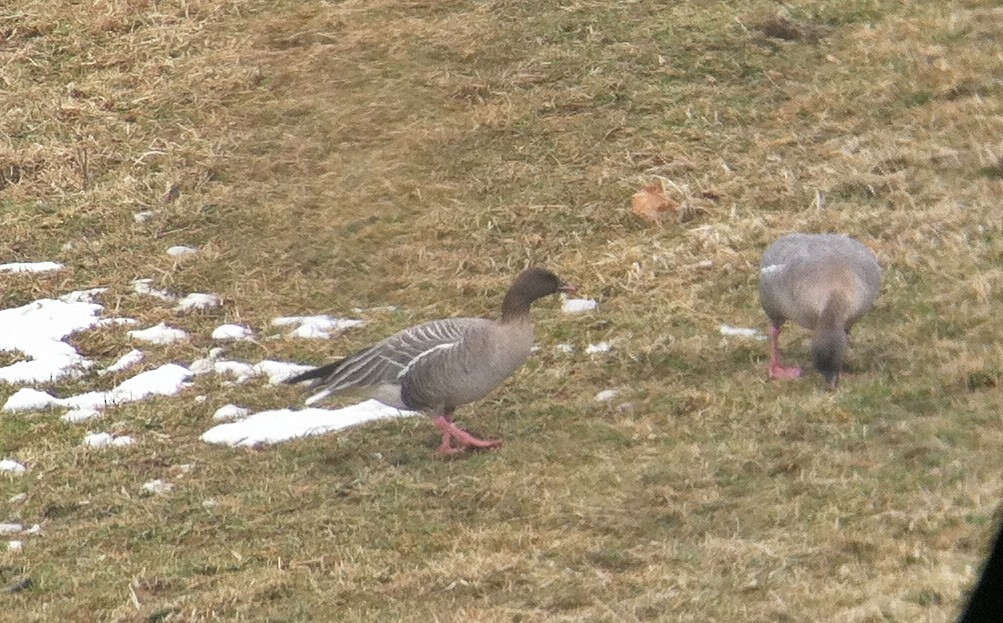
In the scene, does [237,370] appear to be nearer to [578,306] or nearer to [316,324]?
[316,324]

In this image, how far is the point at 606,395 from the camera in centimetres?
786

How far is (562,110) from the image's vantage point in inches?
466

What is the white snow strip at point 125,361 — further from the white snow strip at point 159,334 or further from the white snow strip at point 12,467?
the white snow strip at point 12,467

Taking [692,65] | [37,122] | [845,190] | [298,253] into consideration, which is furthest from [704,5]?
[37,122]

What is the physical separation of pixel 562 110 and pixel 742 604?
7.18m

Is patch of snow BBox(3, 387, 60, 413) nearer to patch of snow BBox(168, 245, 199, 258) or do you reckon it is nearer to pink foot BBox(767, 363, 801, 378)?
patch of snow BBox(168, 245, 199, 258)

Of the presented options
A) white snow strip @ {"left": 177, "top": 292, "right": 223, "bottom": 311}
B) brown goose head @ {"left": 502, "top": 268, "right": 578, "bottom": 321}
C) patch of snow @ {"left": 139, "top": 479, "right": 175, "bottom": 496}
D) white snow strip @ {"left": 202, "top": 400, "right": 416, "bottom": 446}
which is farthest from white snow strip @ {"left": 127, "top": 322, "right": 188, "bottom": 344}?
brown goose head @ {"left": 502, "top": 268, "right": 578, "bottom": 321}

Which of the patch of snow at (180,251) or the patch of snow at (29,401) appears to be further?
the patch of snow at (180,251)

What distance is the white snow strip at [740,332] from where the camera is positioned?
8.45m

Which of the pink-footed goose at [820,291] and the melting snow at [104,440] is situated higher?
the pink-footed goose at [820,291]

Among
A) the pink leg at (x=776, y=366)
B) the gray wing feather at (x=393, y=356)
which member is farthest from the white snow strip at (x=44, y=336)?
the pink leg at (x=776, y=366)

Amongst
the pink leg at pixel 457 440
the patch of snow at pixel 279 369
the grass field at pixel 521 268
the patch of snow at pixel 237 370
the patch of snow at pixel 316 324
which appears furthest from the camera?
the patch of snow at pixel 316 324

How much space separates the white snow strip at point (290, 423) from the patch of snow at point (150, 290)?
2.19 metres

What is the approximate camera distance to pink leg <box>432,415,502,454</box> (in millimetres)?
7375
